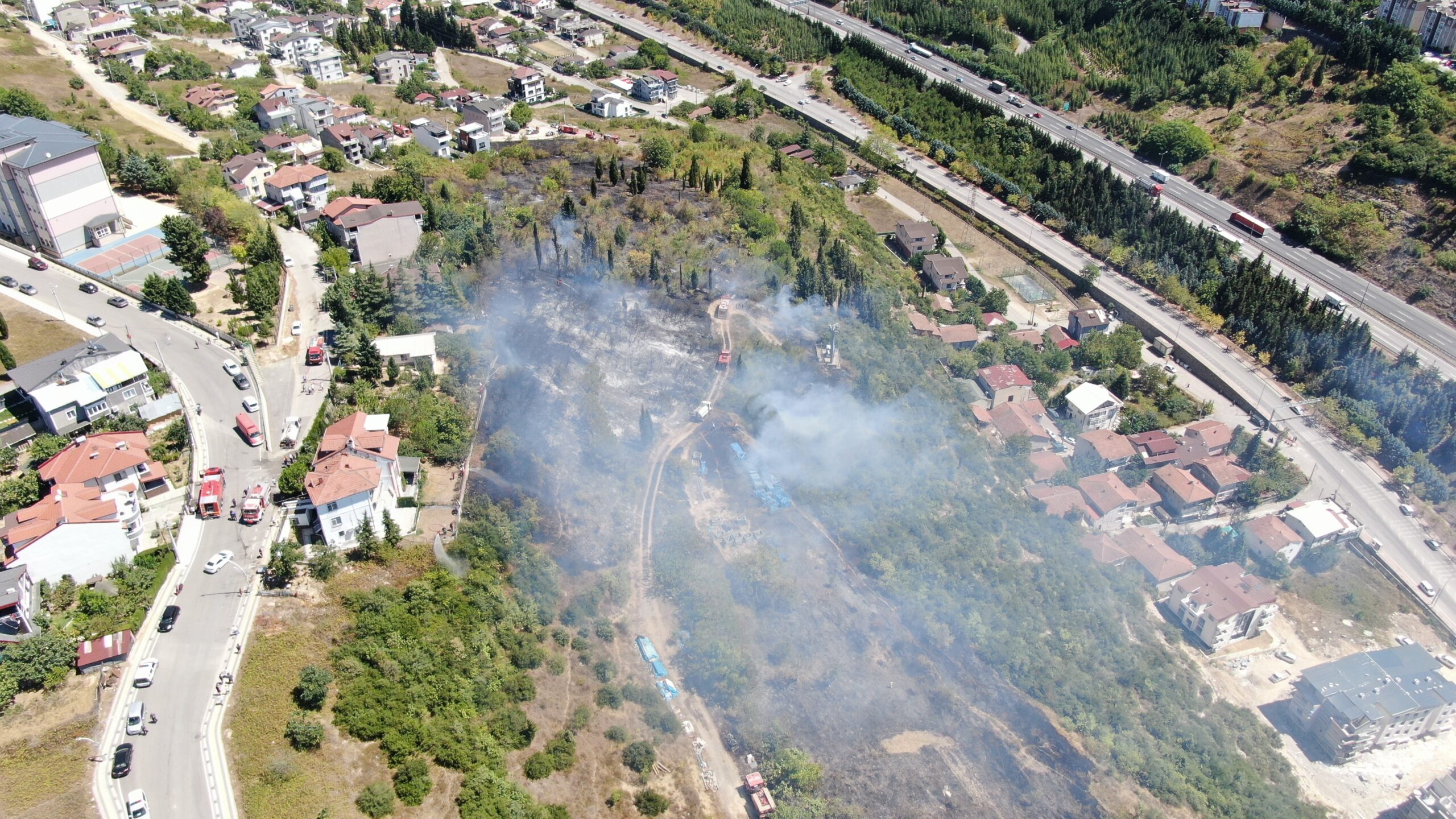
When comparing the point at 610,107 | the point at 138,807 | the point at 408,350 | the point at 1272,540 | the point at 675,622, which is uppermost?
the point at 408,350

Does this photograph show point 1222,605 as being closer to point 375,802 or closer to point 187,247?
point 375,802

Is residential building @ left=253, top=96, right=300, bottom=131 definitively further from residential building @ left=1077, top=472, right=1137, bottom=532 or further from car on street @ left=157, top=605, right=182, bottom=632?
residential building @ left=1077, top=472, right=1137, bottom=532

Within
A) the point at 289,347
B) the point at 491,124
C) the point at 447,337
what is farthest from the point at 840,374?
the point at 491,124

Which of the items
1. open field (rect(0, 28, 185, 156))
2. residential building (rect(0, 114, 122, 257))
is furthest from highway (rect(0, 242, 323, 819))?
open field (rect(0, 28, 185, 156))

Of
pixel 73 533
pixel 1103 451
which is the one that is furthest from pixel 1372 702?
pixel 73 533

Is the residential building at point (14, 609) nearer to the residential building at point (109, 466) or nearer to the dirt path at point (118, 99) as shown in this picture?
the residential building at point (109, 466)

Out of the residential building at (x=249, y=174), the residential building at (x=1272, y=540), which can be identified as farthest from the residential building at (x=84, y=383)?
the residential building at (x=1272, y=540)
